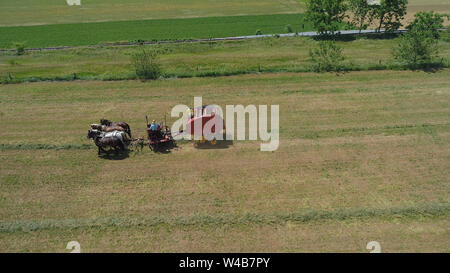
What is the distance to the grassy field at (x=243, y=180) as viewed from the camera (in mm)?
12375

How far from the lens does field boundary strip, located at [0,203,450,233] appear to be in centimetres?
1290

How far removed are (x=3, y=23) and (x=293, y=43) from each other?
1609 inches

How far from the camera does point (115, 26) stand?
45.2m

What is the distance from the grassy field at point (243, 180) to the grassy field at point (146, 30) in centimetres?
1886

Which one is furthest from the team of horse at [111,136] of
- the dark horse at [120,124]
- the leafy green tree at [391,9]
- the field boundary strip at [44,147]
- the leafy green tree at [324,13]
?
the leafy green tree at [391,9]

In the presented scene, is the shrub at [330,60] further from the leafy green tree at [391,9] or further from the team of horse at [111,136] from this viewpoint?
the team of horse at [111,136]

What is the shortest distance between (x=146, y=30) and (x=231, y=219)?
35457 mm

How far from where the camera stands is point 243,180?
1506cm

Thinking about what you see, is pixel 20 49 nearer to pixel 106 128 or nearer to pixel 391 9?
pixel 106 128

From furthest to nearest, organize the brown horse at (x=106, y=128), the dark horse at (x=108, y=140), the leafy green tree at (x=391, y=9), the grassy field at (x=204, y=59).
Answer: the leafy green tree at (x=391, y=9) → the grassy field at (x=204, y=59) → the brown horse at (x=106, y=128) → the dark horse at (x=108, y=140)

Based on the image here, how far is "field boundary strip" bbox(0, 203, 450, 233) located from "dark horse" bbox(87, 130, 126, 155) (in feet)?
14.2

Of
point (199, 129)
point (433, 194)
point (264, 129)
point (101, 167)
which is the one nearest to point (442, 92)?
point (433, 194)

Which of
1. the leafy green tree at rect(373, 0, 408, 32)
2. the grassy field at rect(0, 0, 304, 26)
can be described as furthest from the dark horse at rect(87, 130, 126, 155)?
the grassy field at rect(0, 0, 304, 26)

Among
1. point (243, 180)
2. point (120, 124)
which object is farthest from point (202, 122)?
point (120, 124)
